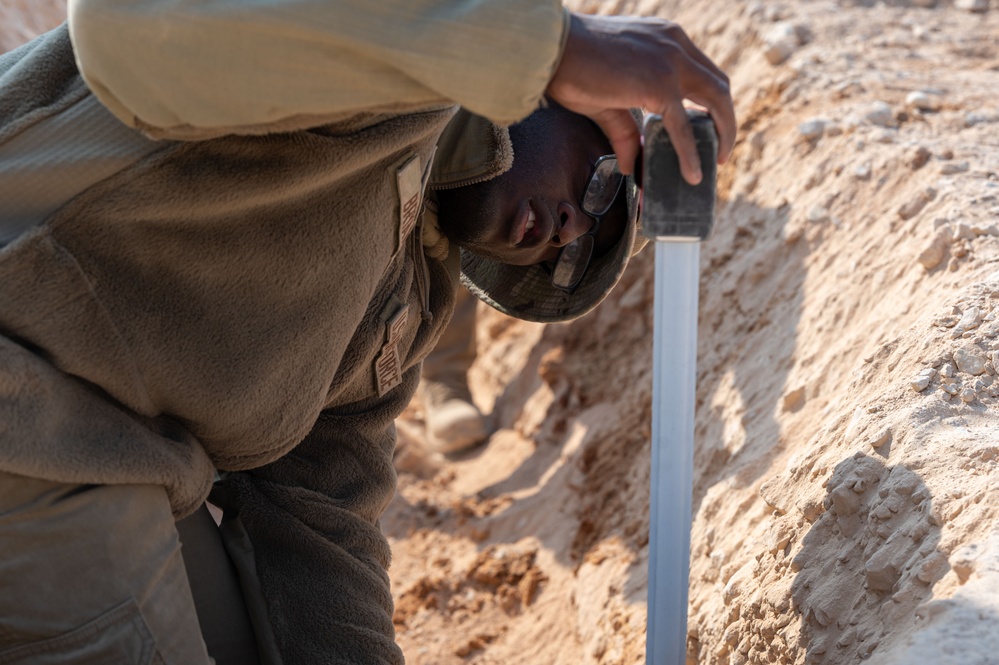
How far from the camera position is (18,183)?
4.40 ft

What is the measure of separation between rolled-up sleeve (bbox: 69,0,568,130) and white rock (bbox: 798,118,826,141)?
2108 mm

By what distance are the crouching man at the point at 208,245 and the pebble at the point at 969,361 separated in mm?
777

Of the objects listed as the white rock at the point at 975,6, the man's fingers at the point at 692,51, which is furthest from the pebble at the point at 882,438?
the white rock at the point at 975,6

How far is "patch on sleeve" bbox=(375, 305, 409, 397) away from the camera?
181 cm

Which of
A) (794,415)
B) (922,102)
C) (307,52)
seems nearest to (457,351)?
(922,102)

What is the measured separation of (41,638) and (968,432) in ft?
4.78

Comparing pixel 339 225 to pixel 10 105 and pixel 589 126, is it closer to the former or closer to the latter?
pixel 10 105

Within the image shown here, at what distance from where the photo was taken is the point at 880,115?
295cm

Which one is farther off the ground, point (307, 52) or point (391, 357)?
point (307, 52)

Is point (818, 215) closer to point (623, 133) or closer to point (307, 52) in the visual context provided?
point (623, 133)

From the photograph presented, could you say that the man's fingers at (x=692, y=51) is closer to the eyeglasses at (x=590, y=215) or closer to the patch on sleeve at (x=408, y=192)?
the patch on sleeve at (x=408, y=192)

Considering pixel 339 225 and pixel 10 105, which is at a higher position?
pixel 10 105

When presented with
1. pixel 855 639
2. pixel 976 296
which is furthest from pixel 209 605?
pixel 976 296

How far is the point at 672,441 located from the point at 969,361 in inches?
27.4
